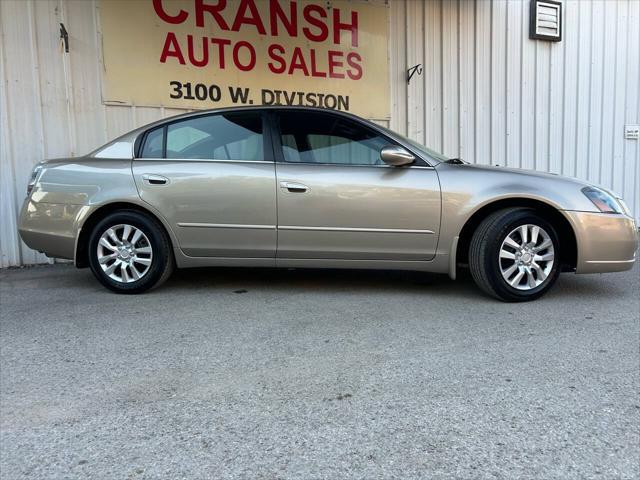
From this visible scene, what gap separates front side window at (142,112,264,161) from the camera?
4.27 meters

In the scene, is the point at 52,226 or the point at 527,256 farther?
the point at 52,226

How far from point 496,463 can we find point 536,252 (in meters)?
2.48

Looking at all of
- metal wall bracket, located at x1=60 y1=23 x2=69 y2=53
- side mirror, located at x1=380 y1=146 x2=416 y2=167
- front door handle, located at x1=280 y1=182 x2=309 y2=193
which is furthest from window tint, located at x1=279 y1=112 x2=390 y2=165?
metal wall bracket, located at x1=60 y1=23 x2=69 y2=53

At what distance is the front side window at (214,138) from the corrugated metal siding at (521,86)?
12.1 ft

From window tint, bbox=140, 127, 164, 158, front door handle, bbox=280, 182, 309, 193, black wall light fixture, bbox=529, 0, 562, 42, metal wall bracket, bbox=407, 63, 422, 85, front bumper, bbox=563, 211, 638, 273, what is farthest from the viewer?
black wall light fixture, bbox=529, 0, 562, 42

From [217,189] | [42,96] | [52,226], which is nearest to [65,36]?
[42,96]

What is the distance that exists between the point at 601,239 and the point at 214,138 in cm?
332

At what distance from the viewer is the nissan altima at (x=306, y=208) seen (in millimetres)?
3994

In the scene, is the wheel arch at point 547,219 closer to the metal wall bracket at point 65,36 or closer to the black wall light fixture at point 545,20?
the metal wall bracket at point 65,36

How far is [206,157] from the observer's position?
425 cm

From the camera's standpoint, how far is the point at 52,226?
4.31m

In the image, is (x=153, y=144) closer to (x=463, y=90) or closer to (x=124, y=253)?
(x=124, y=253)

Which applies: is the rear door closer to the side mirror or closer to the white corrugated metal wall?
the side mirror

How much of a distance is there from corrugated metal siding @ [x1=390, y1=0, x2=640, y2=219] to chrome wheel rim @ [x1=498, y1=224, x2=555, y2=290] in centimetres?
389
